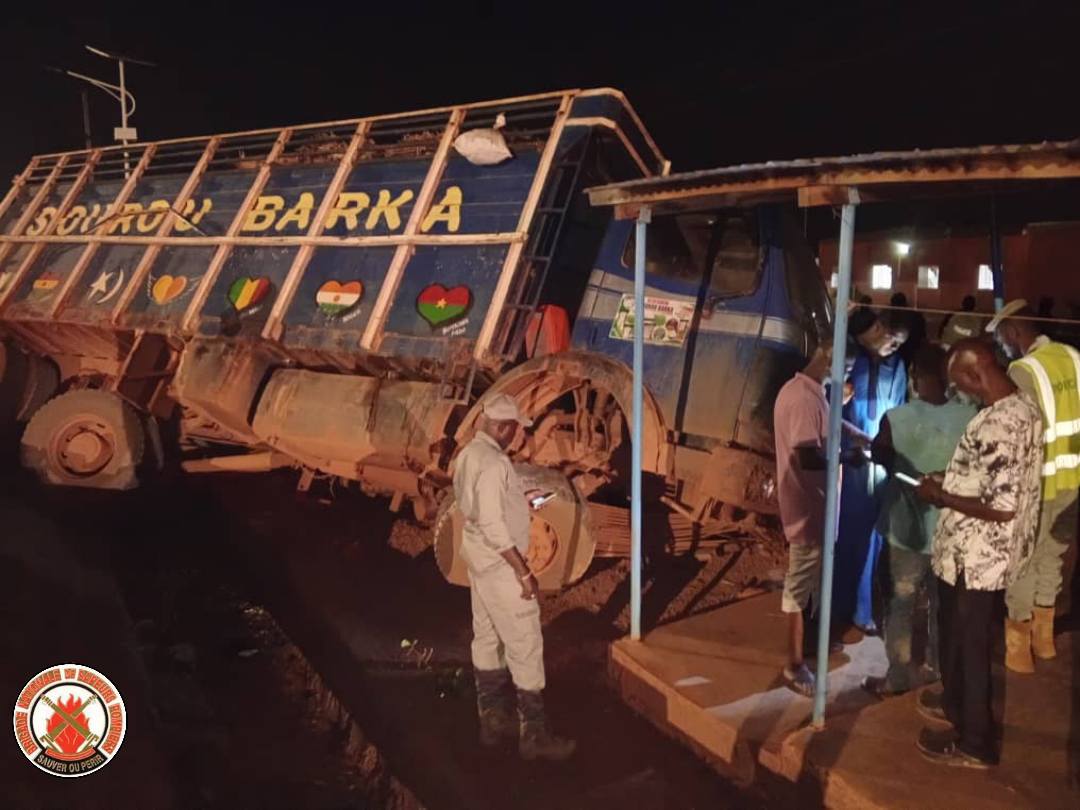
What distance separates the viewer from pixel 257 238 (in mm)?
6973

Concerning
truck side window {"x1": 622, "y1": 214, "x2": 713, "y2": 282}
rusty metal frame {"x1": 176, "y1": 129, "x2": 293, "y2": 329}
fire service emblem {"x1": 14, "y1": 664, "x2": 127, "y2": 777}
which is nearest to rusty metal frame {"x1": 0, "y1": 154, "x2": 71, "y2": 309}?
rusty metal frame {"x1": 176, "y1": 129, "x2": 293, "y2": 329}

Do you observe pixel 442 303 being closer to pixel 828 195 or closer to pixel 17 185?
pixel 828 195

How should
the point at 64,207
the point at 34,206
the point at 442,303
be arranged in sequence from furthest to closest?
the point at 34,206 < the point at 64,207 < the point at 442,303

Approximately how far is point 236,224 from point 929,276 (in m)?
16.8

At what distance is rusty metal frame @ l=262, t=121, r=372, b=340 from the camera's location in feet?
21.2

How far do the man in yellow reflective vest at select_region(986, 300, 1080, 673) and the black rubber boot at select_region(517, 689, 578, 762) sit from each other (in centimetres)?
219

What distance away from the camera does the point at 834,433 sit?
3.20 meters

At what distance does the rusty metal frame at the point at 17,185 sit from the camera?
30.5 ft

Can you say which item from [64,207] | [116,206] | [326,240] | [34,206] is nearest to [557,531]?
[326,240]

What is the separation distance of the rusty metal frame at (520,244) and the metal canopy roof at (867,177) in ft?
5.89

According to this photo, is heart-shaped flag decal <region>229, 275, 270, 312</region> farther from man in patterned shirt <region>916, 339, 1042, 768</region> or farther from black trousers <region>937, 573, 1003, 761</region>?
black trousers <region>937, 573, 1003, 761</region>

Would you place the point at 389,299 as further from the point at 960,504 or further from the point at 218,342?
the point at 960,504

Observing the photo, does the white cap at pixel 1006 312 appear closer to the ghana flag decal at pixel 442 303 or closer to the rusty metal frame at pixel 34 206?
the ghana flag decal at pixel 442 303

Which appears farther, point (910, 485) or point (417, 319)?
point (417, 319)
